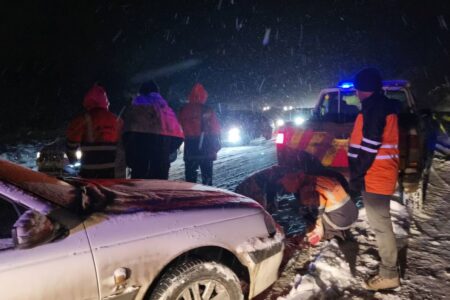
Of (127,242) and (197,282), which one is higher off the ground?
(127,242)

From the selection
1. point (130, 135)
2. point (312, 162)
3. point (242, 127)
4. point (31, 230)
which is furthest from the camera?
point (242, 127)

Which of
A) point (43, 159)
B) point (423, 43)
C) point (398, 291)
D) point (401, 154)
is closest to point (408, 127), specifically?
point (401, 154)

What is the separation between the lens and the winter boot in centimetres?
307

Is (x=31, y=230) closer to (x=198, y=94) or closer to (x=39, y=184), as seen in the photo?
(x=39, y=184)

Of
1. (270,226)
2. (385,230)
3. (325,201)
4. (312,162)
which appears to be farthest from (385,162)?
A: (312,162)

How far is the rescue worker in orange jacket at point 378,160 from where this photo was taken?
2943 mm

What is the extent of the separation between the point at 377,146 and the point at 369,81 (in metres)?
0.54

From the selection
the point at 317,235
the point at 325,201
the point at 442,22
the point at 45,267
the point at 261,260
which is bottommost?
the point at 317,235

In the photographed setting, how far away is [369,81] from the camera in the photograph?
2986mm

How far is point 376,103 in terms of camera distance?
2.94m

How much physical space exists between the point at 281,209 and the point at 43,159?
3.75m

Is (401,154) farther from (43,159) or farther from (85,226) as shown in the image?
(43,159)

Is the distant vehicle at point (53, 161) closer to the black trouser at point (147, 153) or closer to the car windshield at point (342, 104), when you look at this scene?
the black trouser at point (147, 153)

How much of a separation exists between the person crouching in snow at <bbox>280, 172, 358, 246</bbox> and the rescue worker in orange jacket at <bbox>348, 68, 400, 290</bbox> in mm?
618
